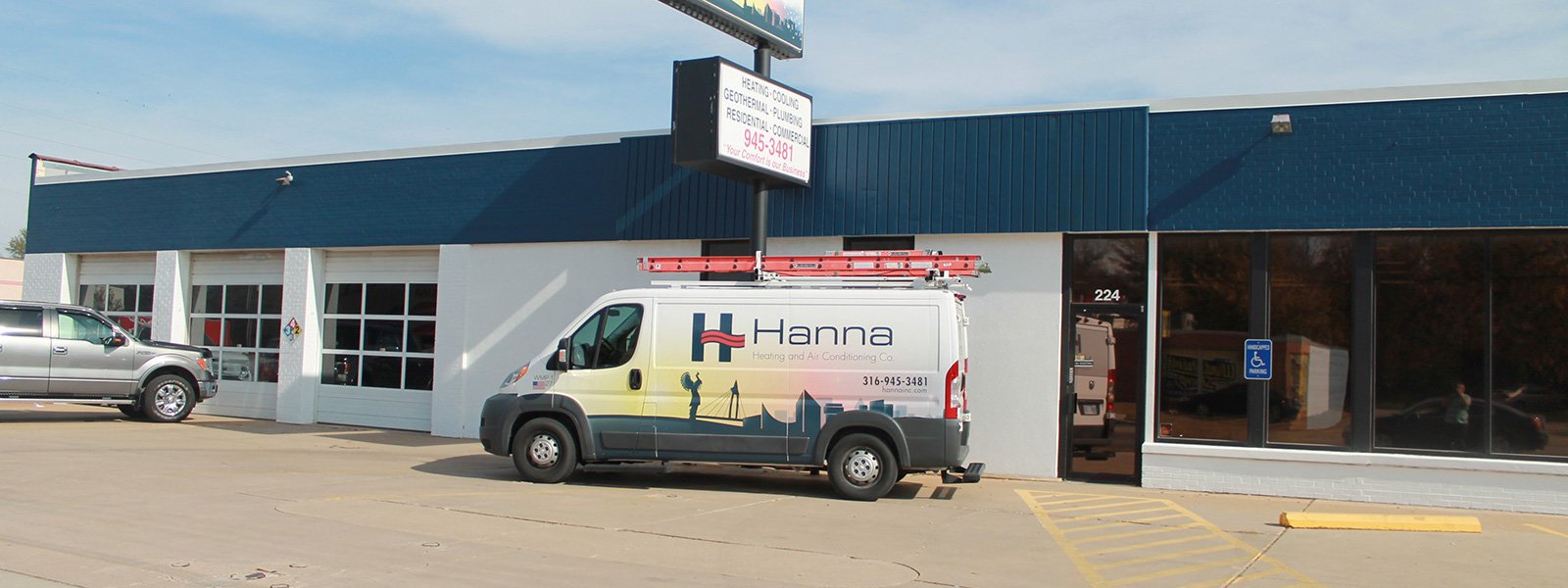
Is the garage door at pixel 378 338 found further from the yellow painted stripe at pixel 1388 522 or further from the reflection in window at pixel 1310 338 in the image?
the yellow painted stripe at pixel 1388 522

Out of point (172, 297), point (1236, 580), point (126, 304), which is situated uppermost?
point (172, 297)

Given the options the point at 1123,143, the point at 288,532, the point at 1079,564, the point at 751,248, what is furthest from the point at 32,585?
the point at 1123,143

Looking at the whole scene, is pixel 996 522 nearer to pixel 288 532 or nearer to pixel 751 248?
pixel 751 248

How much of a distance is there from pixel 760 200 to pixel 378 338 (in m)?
7.71

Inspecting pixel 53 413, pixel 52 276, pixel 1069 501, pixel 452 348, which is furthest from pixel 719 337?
pixel 52 276

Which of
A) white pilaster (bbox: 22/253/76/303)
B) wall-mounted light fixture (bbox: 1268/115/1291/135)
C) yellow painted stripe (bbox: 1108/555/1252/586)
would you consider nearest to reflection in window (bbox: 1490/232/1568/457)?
wall-mounted light fixture (bbox: 1268/115/1291/135)

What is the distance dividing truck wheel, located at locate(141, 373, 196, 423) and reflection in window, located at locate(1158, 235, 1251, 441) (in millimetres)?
14486

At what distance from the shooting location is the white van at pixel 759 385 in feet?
37.3

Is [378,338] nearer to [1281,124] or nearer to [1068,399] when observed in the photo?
[1068,399]

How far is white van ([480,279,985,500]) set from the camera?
11375 mm

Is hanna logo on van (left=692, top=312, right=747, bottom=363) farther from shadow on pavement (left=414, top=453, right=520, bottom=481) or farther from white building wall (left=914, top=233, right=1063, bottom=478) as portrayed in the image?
white building wall (left=914, top=233, right=1063, bottom=478)

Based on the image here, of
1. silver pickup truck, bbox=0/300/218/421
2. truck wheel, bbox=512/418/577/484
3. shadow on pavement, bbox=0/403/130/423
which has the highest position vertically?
silver pickup truck, bbox=0/300/218/421

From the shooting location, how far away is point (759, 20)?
14.1 meters

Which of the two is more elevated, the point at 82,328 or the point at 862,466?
the point at 82,328
